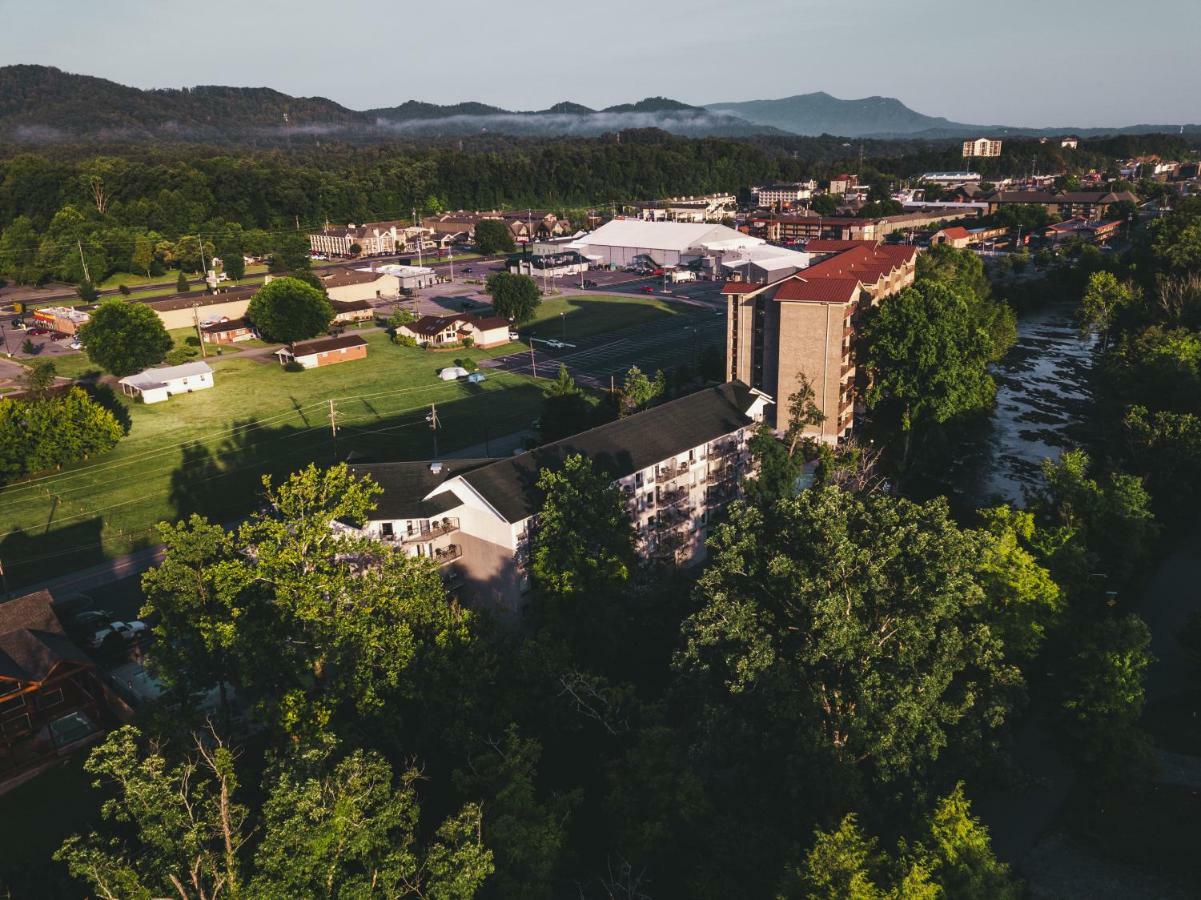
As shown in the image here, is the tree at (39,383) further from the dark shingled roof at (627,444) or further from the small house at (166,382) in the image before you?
the dark shingled roof at (627,444)

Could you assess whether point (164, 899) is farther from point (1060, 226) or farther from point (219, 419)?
point (1060, 226)

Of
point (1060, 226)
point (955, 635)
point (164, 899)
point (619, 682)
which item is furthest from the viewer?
point (1060, 226)

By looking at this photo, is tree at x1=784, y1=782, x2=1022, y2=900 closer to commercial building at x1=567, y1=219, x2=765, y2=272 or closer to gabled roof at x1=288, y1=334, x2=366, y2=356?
gabled roof at x1=288, y1=334, x2=366, y2=356

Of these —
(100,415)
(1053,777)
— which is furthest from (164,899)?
(100,415)

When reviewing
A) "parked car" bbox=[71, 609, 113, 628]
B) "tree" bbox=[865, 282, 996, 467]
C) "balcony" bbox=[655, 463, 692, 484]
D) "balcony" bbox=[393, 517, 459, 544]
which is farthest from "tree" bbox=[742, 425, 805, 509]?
"parked car" bbox=[71, 609, 113, 628]

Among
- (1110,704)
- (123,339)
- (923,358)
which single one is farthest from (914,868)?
(123,339)

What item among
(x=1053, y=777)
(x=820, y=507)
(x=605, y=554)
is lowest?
(x=1053, y=777)

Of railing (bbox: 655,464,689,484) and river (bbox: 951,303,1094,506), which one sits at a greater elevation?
railing (bbox: 655,464,689,484)
